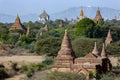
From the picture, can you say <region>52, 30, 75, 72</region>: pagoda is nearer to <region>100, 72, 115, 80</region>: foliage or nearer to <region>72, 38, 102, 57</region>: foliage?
<region>100, 72, 115, 80</region>: foliage

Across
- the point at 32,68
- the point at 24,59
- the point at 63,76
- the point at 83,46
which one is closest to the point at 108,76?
the point at 63,76

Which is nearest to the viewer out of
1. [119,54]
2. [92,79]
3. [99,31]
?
[92,79]

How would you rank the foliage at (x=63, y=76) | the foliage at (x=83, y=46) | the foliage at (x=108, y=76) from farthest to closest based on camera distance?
the foliage at (x=83, y=46)
the foliage at (x=108, y=76)
the foliage at (x=63, y=76)

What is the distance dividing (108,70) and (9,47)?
28.2m

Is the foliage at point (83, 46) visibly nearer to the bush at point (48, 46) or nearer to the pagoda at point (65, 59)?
the bush at point (48, 46)

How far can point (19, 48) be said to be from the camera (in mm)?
62000

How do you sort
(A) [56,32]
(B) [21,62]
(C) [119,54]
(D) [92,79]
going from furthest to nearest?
(A) [56,32]
(C) [119,54]
(B) [21,62]
(D) [92,79]

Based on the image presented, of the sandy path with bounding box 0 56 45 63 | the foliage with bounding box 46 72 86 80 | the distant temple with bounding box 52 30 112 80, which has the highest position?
the distant temple with bounding box 52 30 112 80

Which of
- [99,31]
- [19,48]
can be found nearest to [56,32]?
[99,31]

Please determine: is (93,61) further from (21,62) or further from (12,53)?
(12,53)

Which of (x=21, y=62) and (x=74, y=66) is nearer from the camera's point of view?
(x=74, y=66)

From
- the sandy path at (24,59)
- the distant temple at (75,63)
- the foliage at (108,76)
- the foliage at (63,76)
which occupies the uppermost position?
the distant temple at (75,63)

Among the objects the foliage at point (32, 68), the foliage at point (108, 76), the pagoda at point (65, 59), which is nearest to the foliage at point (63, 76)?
the foliage at point (108, 76)

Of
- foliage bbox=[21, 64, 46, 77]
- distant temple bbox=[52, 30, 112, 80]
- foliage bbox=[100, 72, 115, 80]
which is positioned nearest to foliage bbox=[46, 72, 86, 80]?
foliage bbox=[100, 72, 115, 80]
